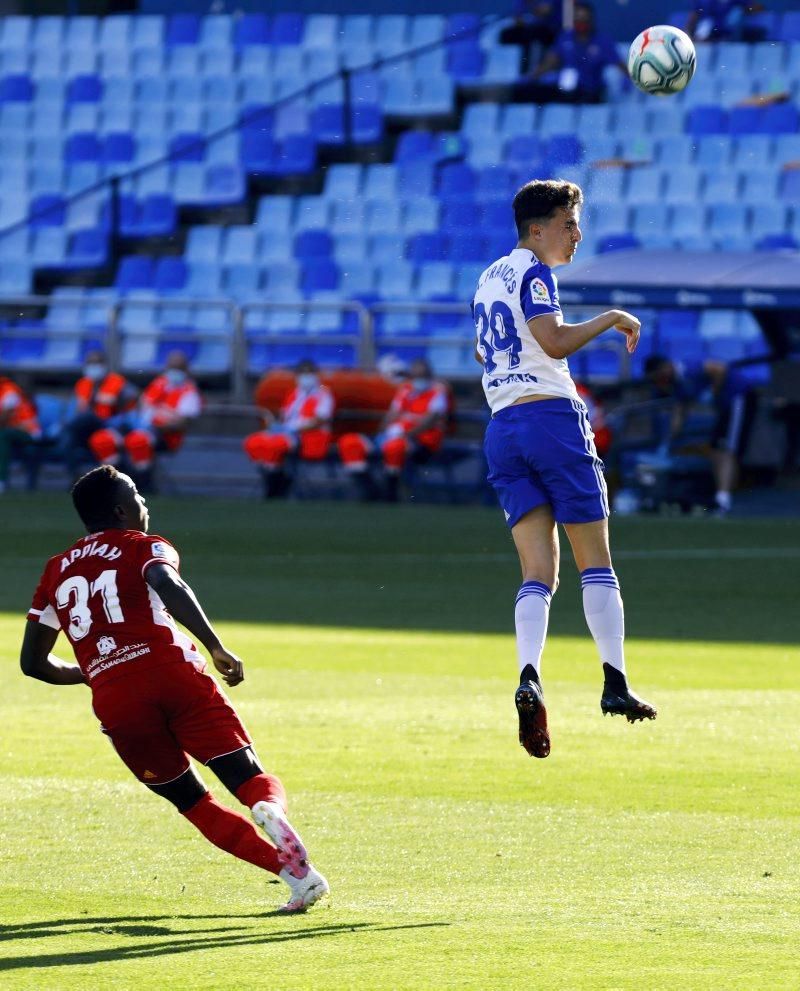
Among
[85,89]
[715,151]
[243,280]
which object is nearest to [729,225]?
[715,151]

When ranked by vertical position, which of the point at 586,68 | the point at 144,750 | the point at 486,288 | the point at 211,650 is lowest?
the point at 144,750

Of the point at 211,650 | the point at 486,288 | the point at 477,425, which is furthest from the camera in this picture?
the point at 477,425

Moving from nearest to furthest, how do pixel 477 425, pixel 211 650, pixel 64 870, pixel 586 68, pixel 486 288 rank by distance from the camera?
pixel 211 650, pixel 64 870, pixel 486 288, pixel 477 425, pixel 586 68

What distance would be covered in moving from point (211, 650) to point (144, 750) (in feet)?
1.67

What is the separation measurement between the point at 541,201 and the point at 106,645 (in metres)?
2.44

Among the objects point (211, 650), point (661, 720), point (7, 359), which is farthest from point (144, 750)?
point (7, 359)

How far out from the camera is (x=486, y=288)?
7152 millimetres

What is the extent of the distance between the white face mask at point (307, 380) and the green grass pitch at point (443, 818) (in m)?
9.24

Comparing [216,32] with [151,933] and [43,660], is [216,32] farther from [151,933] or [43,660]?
[151,933]

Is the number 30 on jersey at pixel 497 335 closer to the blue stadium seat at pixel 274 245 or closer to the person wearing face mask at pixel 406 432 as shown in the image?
the person wearing face mask at pixel 406 432

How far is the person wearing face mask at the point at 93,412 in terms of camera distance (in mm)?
25156

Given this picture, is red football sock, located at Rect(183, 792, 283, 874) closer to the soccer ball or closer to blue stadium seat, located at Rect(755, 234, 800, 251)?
the soccer ball

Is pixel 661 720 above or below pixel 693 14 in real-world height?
below

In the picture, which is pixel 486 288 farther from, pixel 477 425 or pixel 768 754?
pixel 477 425
